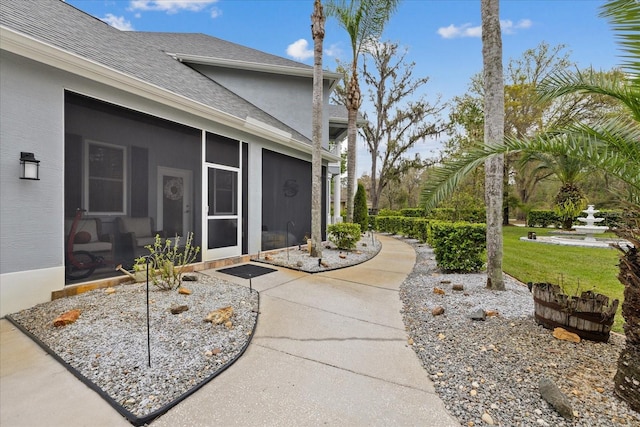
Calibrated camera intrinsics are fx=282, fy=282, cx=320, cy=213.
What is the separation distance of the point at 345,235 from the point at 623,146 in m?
6.65

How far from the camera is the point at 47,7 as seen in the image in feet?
18.5

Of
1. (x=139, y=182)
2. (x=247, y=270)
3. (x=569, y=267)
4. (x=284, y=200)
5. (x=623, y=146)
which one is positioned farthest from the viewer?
(x=284, y=200)

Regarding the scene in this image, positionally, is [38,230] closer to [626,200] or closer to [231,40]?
[626,200]

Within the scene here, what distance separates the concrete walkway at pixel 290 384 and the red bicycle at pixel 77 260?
0.98 m

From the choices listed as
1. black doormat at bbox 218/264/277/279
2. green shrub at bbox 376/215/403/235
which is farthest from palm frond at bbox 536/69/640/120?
green shrub at bbox 376/215/403/235

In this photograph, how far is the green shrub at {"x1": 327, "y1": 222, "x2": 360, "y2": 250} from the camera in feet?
28.8

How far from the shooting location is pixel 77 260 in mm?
4289

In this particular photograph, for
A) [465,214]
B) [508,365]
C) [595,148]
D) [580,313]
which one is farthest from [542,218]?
[508,365]

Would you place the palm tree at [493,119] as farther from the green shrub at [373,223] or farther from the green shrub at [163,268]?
the green shrub at [373,223]

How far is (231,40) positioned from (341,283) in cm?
1276

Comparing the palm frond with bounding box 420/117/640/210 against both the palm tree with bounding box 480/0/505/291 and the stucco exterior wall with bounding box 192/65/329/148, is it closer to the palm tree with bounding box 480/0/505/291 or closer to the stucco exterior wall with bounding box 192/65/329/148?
the palm tree with bounding box 480/0/505/291

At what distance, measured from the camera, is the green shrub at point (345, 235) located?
8.77 meters

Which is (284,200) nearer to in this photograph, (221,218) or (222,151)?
(221,218)

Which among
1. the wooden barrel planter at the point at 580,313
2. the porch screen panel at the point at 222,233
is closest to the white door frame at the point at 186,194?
the porch screen panel at the point at 222,233
